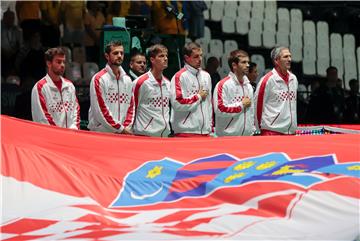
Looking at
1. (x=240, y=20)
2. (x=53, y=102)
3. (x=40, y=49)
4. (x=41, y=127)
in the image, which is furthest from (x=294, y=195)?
(x=240, y=20)

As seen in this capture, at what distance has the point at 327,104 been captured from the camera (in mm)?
12523

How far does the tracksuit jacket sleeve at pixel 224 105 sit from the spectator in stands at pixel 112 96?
33.6 inches

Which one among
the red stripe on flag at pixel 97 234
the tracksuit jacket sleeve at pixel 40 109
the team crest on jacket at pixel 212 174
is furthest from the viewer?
the tracksuit jacket sleeve at pixel 40 109

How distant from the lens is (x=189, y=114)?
8805 mm

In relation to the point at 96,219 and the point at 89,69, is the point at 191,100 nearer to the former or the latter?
the point at 96,219

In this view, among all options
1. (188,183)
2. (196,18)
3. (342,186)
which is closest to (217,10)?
(196,18)

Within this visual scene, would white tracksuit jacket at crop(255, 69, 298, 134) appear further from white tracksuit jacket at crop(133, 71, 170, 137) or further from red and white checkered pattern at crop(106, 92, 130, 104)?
red and white checkered pattern at crop(106, 92, 130, 104)

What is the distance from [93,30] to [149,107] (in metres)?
4.73

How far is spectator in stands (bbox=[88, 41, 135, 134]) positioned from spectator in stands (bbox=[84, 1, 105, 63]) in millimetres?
4628

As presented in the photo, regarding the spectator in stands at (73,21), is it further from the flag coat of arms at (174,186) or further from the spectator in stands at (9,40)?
the flag coat of arms at (174,186)

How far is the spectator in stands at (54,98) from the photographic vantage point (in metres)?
8.36

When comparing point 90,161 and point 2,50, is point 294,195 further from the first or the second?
point 2,50

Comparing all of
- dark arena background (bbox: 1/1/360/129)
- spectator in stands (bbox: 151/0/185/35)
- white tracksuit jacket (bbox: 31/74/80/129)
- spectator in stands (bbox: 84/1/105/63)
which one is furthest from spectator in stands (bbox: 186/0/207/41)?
white tracksuit jacket (bbox: 31/74/80/129)

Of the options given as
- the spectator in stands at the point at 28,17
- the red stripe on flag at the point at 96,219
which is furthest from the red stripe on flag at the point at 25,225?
the spectator in stands at the point at 28,17
